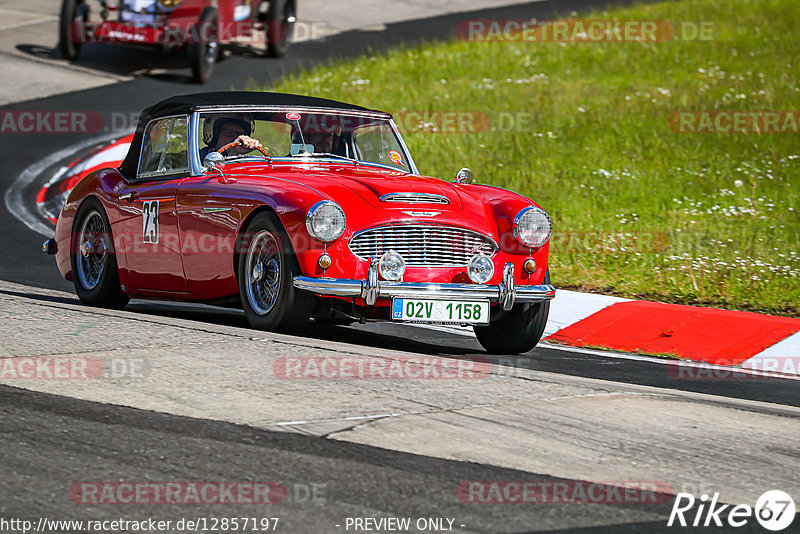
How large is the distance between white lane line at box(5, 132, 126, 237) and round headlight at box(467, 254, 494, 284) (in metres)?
5.55

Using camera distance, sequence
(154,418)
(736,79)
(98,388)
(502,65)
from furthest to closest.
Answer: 1. (502,65)
2. (736,79)
3. (98,388)
4. (154,418)

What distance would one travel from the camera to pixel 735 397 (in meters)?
6.22

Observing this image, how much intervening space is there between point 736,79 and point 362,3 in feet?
32.5

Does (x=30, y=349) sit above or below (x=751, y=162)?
below

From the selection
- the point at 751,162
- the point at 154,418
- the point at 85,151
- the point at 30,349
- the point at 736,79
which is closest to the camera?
the point at 154,418

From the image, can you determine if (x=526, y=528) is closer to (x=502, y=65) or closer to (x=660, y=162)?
(x=660, y=162)

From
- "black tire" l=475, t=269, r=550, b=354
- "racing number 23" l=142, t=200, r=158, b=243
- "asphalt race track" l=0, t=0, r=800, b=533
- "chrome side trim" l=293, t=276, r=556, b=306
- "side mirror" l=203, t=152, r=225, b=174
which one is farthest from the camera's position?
"racing number 23" l=142, t=200, r=158, b=243

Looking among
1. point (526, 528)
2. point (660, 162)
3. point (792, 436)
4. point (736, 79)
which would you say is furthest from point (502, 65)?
point (526, 528)

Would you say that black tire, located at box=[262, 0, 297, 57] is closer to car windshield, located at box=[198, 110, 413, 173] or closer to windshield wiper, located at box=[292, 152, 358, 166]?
car windshield, located at box=[198, 110, 413, 173]

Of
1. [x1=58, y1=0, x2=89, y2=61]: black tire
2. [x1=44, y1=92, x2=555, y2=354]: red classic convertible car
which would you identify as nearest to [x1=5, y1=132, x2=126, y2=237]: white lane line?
[x1=58, y1=0, x2=89, y2=61]: black tire

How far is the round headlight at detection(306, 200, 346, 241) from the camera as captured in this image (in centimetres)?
632

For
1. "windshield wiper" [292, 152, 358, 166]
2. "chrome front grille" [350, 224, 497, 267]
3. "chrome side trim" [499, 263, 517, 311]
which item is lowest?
"chrome side trim" [499, 263, 517, 311]

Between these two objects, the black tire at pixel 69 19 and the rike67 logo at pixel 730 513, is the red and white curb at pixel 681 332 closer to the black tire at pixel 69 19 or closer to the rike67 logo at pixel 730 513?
the rike67 logo at pixel 730 513

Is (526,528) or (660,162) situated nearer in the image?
(526,528)
